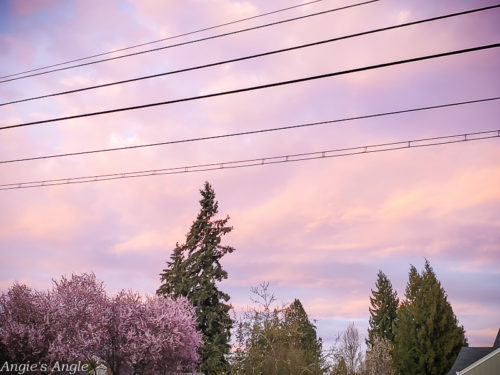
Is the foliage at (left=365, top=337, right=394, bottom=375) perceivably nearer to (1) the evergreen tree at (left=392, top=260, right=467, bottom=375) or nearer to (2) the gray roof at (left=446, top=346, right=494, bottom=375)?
(1) the evergreen tree at (left=392, top=260, right=467, bottom=375)

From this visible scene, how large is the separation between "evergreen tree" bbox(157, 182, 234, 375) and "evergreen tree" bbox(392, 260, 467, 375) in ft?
61.7

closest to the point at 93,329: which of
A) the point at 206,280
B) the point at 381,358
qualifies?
the point at 206,280

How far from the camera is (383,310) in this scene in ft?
201

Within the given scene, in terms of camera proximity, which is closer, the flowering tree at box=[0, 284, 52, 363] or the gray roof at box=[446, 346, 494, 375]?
the flowering tree at box=[0, 284, 52, 363]

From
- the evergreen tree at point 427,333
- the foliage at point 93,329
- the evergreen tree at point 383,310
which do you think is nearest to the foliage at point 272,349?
the foliage at point 93,329

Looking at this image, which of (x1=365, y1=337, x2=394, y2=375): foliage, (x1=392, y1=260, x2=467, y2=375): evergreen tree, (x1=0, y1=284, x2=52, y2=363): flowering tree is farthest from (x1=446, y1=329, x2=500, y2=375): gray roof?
(x1=0, y1=284, x2=52, y2=363): flowering tree

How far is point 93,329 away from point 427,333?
3157 centimetres

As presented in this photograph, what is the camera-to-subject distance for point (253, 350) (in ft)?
77.7

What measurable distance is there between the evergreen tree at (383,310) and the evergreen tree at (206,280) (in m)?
26.5

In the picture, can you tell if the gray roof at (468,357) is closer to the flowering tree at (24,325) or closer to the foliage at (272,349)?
the foliage at (272,349)

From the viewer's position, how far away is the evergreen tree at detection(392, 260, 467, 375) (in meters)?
45.1

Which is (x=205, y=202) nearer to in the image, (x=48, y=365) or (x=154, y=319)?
(x=154, y=319)

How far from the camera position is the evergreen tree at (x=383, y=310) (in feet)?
196

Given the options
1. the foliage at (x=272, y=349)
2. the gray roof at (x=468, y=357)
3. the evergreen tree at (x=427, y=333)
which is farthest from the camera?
the evergreen tree at (x=427, y=333)
